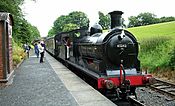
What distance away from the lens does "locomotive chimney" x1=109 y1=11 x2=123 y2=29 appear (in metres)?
10.2

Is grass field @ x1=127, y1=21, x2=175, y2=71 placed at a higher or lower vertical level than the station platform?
higher

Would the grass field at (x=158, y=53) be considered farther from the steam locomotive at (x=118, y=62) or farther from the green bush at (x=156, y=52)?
the steam locomotive at (x=118, y=62)

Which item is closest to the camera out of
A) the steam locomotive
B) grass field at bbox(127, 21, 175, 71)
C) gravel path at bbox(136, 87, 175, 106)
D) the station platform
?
the station platform

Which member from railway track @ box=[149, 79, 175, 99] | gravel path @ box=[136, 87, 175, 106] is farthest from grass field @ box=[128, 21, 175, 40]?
gravel path @ box=[136, 87, 175, 106]

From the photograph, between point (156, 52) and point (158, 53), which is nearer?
point (158, 53)

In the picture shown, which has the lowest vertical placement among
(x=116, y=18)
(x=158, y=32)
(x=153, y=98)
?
(x=153, y=98)

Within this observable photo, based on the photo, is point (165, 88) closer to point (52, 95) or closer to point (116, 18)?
point (116, 18)

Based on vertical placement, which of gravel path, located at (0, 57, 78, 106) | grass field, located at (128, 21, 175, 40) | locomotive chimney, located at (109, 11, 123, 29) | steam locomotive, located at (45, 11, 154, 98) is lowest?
gravel path, located at (0, 57, 78, 106)

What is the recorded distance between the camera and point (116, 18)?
10.3 metres

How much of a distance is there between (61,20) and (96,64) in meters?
116

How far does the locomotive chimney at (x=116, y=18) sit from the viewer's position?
10164 millimetres

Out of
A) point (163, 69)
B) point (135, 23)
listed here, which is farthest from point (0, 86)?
point (135, 23)

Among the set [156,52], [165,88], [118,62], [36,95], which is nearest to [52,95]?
[36,95]

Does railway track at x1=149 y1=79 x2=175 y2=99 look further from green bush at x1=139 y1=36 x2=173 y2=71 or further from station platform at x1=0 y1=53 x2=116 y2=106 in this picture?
green bush at x1=139 y1=36 x2=173 y2=71
